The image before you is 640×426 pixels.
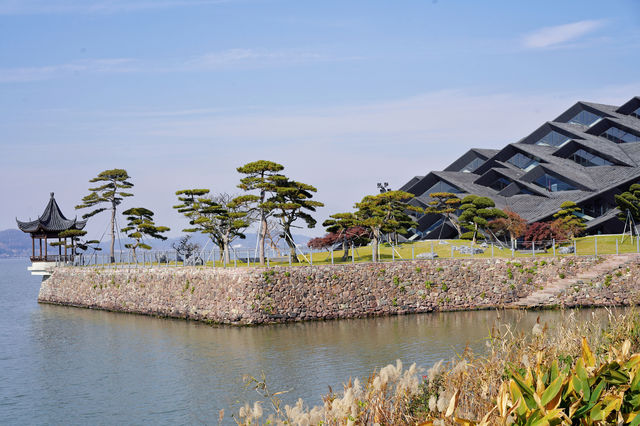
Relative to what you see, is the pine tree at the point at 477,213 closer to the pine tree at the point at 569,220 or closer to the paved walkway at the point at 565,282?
the pine tree at the point at 569,220

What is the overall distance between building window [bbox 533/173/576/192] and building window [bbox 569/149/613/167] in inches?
224

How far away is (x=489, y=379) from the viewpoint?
9875 millimetres

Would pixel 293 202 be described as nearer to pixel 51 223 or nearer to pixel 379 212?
pixel 379 212

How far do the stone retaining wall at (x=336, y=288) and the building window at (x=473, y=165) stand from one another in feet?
122

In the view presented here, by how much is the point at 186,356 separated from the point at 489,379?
1811 cm

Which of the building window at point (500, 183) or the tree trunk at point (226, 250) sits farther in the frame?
the building window at point (500, 183)

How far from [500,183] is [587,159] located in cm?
913

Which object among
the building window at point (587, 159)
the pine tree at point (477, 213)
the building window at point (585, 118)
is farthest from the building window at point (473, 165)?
the pine tree at point (477, 213)

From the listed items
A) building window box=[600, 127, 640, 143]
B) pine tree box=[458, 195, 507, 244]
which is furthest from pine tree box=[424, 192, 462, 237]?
building window box=[600, 127, 640, 143]

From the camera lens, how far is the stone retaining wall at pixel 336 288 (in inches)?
1318

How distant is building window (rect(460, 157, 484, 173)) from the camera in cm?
7425

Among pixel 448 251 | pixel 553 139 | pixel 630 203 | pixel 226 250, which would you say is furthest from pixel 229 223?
pixel 553 139

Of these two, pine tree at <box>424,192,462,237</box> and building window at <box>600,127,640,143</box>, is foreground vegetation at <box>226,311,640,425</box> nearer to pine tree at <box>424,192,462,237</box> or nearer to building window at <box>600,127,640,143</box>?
pine tree at <box>424,192,462,237</box>

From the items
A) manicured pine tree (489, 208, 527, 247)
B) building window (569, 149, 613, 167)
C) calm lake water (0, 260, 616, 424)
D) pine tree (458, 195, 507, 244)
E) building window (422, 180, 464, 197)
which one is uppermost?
building window (569, 149, 613, 167)
